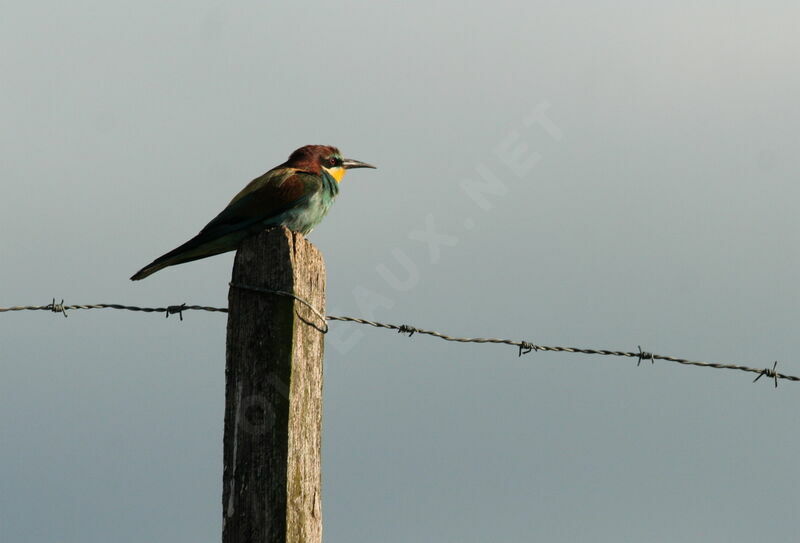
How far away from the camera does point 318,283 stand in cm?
471

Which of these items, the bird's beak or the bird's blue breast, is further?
the bird's beak

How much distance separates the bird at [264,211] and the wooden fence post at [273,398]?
90.4 inches

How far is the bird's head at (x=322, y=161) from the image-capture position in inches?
311

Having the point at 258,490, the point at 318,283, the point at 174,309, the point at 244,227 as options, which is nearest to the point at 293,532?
the point at 258,490

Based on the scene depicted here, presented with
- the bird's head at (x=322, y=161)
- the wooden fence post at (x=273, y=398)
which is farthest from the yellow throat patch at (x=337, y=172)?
the wooden fence post at (x=273, y=398)

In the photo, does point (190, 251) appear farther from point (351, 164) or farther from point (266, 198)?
point (351, 164)

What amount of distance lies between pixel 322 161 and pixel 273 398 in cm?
404

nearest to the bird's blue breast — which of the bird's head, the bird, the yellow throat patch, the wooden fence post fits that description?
the bird

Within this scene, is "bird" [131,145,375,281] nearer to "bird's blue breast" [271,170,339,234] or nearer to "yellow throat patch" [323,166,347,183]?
"bird's blue breast" [271,170,339,234]

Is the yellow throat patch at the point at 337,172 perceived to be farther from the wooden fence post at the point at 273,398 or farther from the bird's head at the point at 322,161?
the wooden fence post at the point at 273,398

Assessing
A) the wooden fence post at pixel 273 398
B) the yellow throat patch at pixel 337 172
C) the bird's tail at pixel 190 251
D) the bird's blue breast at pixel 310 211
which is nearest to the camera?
the wooden fence post at pixel 273 398

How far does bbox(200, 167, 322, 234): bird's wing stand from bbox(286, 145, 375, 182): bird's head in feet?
1.16

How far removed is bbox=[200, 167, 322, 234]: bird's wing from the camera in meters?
6.91

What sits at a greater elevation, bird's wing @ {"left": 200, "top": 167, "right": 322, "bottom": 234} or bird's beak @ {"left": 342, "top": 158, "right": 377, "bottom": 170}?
bird's beak @ {"left": 342, "top": 158, "right": 377, "bottom": 170}
